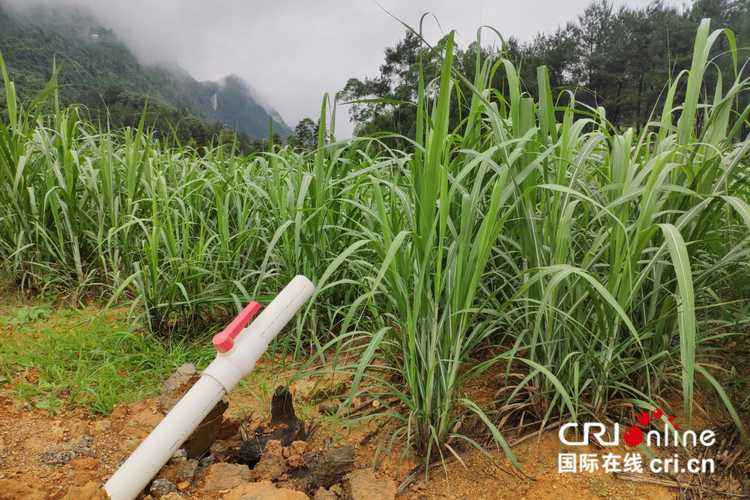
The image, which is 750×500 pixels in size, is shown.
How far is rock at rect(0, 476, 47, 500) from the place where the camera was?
34.0 inches

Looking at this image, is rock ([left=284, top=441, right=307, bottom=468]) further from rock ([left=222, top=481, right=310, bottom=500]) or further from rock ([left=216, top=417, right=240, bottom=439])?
rock ([left=216, top=417, right=240, bottom=439])

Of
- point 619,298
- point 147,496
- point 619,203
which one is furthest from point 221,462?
point 619,203

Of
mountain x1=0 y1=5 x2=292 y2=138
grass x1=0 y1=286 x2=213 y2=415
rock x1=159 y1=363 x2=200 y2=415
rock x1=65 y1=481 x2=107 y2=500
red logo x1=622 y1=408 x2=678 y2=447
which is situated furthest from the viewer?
mountain x1=0 y1=5 x2=292 y2=138

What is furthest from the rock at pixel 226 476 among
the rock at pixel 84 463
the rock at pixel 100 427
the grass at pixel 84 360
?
the grass at pixel 84 360

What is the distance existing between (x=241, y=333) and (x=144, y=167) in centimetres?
141

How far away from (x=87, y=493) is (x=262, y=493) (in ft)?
1.03

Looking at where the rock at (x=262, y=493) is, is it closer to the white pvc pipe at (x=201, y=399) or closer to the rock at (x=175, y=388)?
the white pvc pipe at (x=201, y=399)

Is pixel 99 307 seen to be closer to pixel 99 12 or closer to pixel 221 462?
pixel 221 462

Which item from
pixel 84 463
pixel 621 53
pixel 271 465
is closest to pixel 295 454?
pixel 271 465

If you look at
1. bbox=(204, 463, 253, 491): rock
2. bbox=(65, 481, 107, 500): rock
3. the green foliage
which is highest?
the green foliage

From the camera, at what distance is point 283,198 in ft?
5.61

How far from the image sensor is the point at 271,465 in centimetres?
100

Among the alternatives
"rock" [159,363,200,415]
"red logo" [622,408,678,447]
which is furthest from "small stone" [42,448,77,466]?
"red logo" [622,408,678,447]

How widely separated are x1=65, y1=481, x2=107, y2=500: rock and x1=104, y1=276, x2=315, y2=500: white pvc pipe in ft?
0.04
